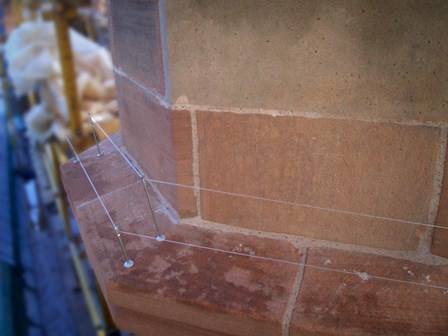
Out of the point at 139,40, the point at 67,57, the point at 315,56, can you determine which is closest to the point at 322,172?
the point at 315,56

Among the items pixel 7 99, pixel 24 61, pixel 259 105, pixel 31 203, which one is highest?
pixel 259 105

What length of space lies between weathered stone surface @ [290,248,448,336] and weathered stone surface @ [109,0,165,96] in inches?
21.8

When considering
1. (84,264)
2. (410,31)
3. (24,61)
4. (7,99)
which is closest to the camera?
(410,31)

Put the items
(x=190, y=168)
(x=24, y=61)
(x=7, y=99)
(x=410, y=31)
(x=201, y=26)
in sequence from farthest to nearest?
(x=7, y=99) < (x=24, y=61) < (x=190, y=168) < (x=201, y=26) < (x=410, y=31)

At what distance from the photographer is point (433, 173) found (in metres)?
0.83

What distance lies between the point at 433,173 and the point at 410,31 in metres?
0.28

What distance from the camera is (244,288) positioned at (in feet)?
2.87

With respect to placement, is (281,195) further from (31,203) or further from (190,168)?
(31,203)

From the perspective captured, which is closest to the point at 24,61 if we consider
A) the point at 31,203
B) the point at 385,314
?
the point at 31,203

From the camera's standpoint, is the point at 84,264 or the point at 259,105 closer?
the point at 259,105

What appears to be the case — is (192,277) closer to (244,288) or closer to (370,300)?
(244,288)

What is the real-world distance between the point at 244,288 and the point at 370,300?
0.25m

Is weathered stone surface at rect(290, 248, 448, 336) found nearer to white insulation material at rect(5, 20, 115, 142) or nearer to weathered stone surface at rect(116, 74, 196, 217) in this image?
weathered stone surface at rect(116, 74, 196, 217)

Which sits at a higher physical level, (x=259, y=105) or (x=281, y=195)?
(x=259, y=105)
